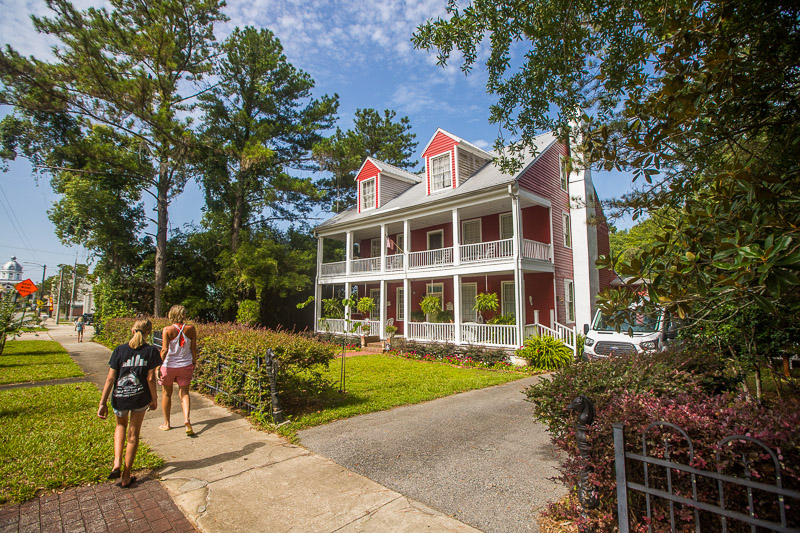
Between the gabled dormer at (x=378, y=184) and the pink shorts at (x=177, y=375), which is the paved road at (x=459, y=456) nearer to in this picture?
the pink shorts at (x=177, y=375)

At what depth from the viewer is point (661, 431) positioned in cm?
259

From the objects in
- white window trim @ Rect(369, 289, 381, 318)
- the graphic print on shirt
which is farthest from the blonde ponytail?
white window trim @ Rect(369, 289, 381, 318)

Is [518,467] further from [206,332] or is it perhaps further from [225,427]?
[206,332]

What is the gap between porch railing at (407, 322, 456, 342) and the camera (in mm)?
15594

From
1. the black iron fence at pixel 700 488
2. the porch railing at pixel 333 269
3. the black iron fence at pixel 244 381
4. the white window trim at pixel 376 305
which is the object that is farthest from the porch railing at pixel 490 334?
the black iron fence at pixel 700 488

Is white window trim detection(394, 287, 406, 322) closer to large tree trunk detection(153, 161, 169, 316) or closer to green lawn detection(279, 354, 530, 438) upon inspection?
green lawn detection(279, 354, 530, 438)

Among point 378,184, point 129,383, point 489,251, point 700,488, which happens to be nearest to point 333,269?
point 378,184

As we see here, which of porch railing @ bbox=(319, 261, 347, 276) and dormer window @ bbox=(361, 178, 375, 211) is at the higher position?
dormer window @ bbox=(361, 178, 375, 211)

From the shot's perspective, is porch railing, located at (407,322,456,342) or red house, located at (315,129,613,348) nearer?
red house, located at (315,129,613,348)

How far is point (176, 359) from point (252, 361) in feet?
3.65

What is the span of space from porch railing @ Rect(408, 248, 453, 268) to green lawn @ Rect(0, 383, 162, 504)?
1208cm

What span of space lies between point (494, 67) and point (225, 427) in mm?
7028

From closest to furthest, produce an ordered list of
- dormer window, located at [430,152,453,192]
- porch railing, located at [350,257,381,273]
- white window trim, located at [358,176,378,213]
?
dormer window, located at [430,152,453,192], porch railing, located at [350,257,381,273], white window trim, located at [358,176,378,213]

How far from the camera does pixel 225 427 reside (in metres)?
6.12
